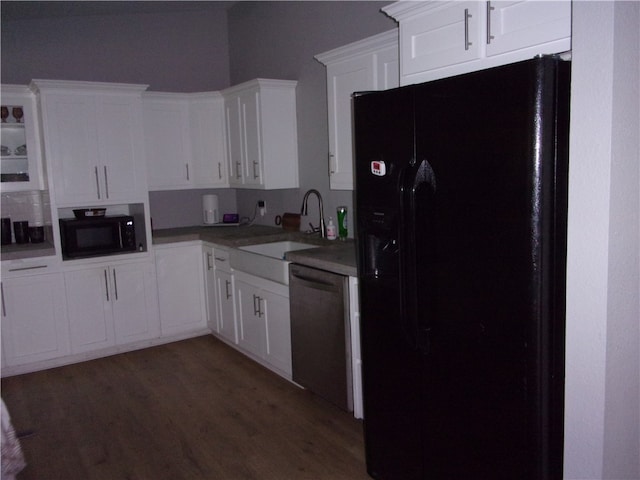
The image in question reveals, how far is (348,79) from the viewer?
3.09m

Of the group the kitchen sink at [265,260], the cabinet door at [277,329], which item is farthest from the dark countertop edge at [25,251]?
the cabinet door at [277,329]

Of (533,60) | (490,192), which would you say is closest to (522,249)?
(490,192)

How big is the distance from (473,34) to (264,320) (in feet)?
7.39

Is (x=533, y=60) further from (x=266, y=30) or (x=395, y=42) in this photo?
(x=266, y=30)

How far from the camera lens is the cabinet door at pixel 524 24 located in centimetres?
175

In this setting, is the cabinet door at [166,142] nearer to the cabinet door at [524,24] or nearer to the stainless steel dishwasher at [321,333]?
the stainless steel dishwasher at [321,333]

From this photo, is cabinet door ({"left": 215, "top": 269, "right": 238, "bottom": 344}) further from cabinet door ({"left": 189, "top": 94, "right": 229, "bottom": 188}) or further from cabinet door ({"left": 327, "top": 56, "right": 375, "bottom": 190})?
cabinet door ({"left": 327, "top": 56, "right": 375, "bottom": 190})

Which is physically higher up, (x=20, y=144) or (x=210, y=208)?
(x=20, y=144)

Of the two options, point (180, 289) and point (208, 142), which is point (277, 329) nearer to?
point (180, 289)

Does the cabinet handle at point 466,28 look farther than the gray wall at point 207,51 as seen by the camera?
No

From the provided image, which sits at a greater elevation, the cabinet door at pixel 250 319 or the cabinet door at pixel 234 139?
the cabinet door at pixel 234 139

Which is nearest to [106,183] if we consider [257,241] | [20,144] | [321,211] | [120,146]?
[120,146]

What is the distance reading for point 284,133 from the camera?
164 inches

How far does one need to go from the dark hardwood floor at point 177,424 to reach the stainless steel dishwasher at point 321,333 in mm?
175
